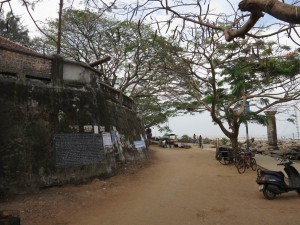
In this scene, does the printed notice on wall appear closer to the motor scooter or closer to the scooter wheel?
the motor scooter

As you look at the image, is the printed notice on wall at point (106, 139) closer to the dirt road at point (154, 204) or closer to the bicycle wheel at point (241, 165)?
the dirt road at point (154, 204)

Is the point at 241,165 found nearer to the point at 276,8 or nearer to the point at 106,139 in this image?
the point at 106,139

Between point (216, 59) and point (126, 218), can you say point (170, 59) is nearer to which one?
point (216, 59)

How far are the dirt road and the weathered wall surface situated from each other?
0.53 m

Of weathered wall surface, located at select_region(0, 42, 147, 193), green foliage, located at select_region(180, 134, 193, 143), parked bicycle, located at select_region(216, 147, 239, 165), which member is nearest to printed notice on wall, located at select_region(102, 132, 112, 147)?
weathered wall surface, located at select_region(0, 42, 147, 193)

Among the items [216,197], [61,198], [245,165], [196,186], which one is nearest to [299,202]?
[216,197]

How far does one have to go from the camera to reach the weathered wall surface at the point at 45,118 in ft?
31.7

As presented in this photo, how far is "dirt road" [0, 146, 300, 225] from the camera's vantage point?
7507 mm

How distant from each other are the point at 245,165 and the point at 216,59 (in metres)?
5.50

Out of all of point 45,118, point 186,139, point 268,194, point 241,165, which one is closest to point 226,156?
point 241,165

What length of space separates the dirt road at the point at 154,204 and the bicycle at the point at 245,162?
3555 millimetres

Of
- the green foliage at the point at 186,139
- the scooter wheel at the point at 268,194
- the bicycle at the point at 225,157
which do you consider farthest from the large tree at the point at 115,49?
the green foliage at the point at 186,139

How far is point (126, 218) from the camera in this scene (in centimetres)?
767

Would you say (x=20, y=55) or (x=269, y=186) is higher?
(x=20, y=55)
